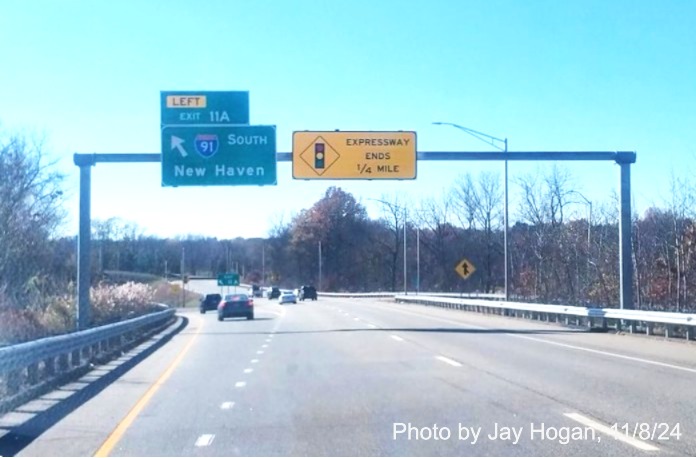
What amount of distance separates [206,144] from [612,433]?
75.5 ft

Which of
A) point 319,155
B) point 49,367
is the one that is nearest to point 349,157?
point 319,155

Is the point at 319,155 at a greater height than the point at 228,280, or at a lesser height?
greater

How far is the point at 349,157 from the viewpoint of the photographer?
32375 millimetres

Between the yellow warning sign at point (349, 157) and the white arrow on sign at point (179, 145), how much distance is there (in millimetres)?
3412

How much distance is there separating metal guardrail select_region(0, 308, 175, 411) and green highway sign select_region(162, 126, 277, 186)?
718cm

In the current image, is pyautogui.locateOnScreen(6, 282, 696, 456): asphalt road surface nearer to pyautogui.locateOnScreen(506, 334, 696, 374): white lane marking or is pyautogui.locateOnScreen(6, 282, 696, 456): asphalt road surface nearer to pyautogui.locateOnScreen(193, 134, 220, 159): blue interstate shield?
pyautogui.locateOnScreen(506, 334, 696, 374): white lane marking

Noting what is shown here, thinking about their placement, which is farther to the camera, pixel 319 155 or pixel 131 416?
pixel 319 155

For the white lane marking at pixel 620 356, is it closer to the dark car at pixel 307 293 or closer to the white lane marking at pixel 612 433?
the white lane marking at pixel 612 433

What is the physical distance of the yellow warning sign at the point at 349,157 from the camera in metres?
32.3

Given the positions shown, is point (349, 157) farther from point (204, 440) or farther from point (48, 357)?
point (204, 440)

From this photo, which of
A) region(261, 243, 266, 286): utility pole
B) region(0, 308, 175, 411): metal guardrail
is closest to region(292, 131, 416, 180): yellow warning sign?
region(0, 308, 175, 411): metal guardrail

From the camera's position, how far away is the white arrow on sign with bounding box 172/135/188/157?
32.6m

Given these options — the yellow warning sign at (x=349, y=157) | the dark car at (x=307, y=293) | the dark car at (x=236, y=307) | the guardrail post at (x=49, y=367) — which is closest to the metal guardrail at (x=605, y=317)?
the yellow warning sign at (x=349, y=157)

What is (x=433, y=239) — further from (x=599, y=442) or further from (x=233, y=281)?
(x=599, y=442)
